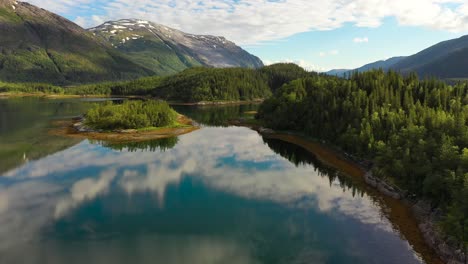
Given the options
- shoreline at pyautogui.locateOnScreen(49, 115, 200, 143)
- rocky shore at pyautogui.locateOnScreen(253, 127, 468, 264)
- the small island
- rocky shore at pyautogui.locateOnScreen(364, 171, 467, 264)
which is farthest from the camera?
the small island

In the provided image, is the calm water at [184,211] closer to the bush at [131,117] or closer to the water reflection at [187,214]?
the water reflection at [187,214]

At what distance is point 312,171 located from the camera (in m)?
92.5

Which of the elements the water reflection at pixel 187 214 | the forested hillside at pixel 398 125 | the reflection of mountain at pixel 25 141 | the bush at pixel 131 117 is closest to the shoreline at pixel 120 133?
the bush at pixel 131 117

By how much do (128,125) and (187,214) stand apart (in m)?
91.6

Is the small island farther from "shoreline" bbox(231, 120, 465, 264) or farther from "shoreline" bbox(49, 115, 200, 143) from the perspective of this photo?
"shoreline" bbox(231, 120, 465, 264)

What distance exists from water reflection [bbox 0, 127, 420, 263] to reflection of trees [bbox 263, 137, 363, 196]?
1.03 metres

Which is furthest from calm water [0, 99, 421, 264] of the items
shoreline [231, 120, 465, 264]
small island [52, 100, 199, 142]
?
small island [52, 100, 199, 142]

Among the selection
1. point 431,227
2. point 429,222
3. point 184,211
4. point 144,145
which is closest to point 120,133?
point 144,145

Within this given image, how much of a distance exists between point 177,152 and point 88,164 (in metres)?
28.0

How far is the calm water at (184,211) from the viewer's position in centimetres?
5006

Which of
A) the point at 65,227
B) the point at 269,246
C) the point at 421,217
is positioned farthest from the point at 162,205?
the point at 421,217

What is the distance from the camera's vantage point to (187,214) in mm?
63531

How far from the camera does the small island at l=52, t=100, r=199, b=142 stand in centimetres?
13762

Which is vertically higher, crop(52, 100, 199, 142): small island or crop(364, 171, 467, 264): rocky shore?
crop(52, 100, 199, 142): small island
